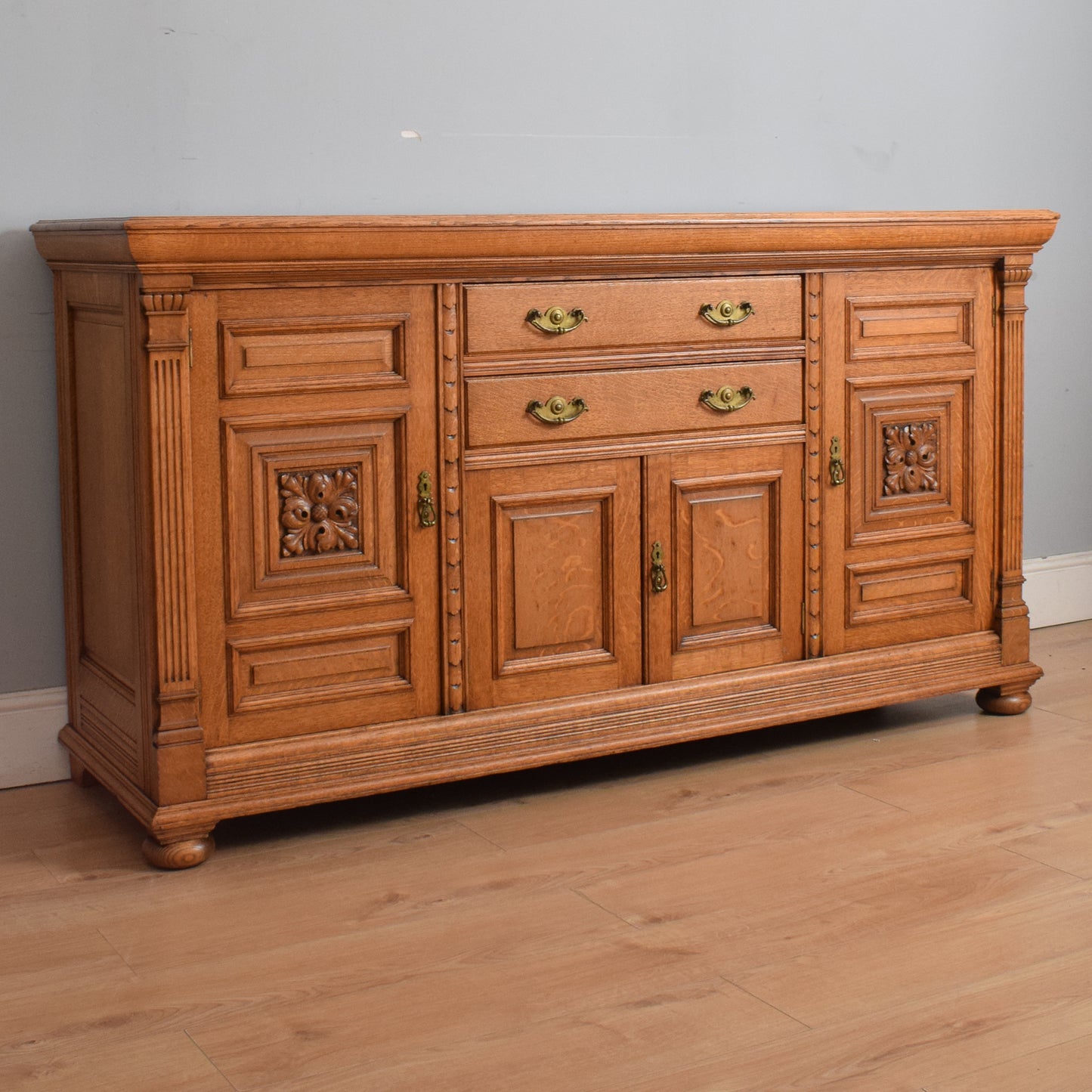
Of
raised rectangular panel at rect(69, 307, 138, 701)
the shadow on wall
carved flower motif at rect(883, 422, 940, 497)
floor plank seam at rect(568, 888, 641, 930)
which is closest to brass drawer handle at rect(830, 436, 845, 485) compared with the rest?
carved flower motif at rect(883, 422, 940, 497)

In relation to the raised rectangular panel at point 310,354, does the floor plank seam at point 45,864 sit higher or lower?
lower

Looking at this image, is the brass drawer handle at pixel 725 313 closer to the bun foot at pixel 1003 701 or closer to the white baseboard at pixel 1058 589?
the bun foot at pixel 1003 701

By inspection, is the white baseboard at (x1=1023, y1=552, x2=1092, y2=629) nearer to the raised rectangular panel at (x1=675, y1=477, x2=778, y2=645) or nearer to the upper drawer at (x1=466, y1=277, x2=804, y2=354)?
the raised rectangular panel at (x1=675, y1=477, x2=778, y2=645)

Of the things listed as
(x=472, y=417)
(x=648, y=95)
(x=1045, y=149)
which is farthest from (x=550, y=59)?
(x=1045, y=149)

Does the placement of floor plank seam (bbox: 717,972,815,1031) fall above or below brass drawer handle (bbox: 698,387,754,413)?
below

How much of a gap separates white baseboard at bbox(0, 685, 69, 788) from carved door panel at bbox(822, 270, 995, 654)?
1.36m

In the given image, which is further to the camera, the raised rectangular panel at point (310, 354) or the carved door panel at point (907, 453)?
the carved door panel at point (907, 453)

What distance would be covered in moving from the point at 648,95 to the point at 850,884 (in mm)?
1669

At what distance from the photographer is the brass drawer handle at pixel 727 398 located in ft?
8.46

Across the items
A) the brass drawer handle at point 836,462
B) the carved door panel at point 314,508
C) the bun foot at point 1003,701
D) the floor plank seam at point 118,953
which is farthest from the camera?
the bun foot at point 1003,701

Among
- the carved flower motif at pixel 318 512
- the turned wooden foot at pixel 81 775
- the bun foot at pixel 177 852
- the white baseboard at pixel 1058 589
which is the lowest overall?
the bun foot at pixel 177 852

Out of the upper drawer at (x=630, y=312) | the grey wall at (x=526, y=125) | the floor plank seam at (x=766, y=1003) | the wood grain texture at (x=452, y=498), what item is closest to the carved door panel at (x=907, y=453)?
the upper drawer at (x=630, y=312)

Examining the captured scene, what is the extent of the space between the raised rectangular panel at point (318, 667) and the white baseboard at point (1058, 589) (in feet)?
6.10

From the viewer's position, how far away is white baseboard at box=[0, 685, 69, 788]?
261 centimetres
